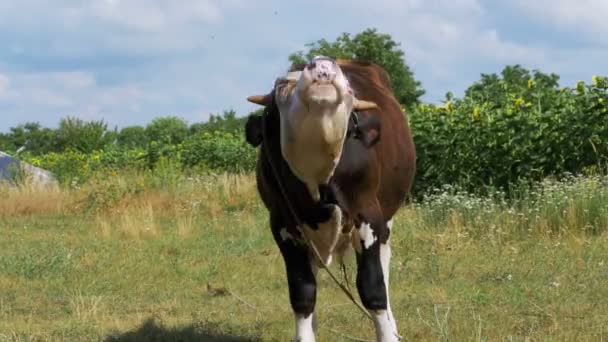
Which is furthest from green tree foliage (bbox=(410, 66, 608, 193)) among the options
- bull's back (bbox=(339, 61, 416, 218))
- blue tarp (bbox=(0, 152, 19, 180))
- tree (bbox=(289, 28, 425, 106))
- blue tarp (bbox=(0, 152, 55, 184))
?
tree (bbox=(289, 28, 425, 106))

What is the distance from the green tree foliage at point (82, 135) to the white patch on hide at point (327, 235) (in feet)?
124

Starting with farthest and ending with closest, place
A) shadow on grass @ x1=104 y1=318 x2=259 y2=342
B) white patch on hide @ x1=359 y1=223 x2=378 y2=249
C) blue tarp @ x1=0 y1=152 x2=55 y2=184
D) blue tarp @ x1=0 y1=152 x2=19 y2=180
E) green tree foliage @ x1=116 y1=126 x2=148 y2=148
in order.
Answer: green tree foliage @ x1=116 y1=126 x2=148 y2=148 < blue tarp @ x1=0 y1=152 x2=19 y2=180 < blue tarp @ x1=0 y1=152 x2=55 y2=184 < shadow on grass @ x1=104 y1=318 x2=259 y2=342 < white patch on hide @ x1=359 y1=223 x2=378 y2=249

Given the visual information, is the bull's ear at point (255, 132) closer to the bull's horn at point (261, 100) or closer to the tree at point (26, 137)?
the bull's horn at point (261, 100)

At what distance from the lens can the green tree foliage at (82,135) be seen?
138ft

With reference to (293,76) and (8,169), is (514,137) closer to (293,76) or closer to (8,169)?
(293,76)

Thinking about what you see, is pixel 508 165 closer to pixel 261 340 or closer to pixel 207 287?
pixel 207 287

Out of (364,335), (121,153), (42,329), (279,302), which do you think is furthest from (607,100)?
(121,153)

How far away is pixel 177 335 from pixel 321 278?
2.24 m

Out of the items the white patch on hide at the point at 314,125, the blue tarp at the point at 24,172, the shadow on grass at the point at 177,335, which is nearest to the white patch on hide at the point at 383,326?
the white patch on hide at the point at 314,125

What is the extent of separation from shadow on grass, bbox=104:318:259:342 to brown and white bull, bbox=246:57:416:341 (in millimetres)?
1344

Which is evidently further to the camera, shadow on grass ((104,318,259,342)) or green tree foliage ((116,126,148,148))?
green tree foliage ((116,126,148,148))

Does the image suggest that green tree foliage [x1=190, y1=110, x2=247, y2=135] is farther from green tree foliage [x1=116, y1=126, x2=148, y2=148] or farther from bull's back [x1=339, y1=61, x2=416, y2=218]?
bull's back [x1=339, y1=61, x2=416, y2=218]

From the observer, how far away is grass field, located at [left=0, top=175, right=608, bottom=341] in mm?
6445

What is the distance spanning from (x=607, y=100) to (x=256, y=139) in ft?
28.0
